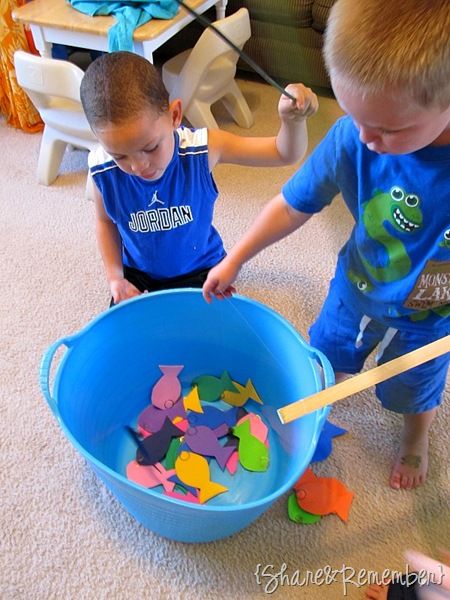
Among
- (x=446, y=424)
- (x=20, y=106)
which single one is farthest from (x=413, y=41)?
(x=20, y=106)

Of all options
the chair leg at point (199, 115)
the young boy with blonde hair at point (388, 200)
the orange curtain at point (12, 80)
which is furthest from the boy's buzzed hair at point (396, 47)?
the orange curtain at point (12, 80)

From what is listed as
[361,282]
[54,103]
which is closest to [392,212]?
[361,282]

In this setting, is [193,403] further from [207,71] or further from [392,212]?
[207,71]

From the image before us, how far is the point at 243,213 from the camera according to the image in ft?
4.75

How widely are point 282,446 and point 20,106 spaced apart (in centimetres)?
136

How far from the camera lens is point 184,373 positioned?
3.46ft

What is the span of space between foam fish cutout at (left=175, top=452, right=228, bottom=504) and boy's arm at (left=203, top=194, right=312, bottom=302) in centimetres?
29

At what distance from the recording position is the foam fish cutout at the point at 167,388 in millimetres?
1018

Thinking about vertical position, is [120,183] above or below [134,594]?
above

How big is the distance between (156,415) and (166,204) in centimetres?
39

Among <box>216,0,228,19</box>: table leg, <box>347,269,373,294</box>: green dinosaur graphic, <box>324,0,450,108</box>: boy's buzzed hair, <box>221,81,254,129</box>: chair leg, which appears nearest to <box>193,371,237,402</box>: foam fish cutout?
<box>347,269,373,294</box>: green dinosaur graphic

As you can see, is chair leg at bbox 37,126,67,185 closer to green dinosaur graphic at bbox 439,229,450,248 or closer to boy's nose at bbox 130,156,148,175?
boy's nose at bbox 130,156,148,175

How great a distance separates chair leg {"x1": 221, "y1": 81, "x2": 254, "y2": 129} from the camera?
1686 mm

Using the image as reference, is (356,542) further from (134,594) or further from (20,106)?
(20,106)
